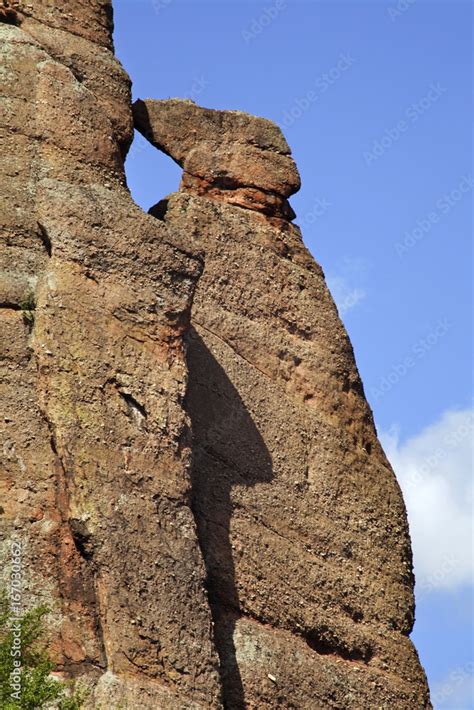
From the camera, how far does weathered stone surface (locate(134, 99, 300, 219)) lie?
39.5 metres

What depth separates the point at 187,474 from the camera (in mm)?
32688

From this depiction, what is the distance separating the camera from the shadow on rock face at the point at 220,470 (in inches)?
1313

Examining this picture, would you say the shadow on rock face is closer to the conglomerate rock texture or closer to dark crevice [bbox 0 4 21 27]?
the conglomerate rock texture

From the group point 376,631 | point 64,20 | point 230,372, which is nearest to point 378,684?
point 376,631

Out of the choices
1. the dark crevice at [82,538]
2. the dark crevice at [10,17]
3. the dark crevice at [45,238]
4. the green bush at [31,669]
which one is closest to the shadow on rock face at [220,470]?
the dark crevice at [82,538]

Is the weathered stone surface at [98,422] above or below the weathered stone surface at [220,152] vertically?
below

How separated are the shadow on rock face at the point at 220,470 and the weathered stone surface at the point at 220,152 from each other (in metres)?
4.37

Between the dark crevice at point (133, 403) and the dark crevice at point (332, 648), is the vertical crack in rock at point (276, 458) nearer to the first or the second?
the dark crevice at point (332, 648)

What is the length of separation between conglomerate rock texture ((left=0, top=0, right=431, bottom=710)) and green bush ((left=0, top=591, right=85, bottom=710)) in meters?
0.39

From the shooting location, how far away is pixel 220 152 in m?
39.8

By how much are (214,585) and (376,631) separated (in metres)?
3.92

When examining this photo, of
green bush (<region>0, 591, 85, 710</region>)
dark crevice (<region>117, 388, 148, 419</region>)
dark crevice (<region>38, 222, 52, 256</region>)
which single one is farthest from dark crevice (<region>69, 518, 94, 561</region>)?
dark crevice (<region>38, 222, 52, 256</region>)

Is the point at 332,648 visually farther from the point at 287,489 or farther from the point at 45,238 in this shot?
the point at 45,238

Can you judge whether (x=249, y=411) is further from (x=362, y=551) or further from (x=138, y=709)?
(x=138, y=709)
